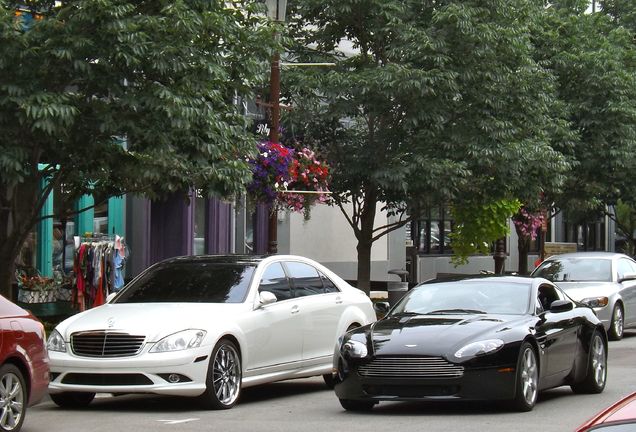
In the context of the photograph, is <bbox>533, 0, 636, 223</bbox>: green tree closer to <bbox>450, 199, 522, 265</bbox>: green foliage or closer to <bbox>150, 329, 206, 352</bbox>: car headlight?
<bbox>450, 199, 522, 265</bbox>: green foliage

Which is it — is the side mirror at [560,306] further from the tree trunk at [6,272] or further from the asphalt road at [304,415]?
the tree trunk at [6,272]

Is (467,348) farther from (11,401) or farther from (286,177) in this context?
(286,177)

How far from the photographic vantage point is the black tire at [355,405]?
1177 centimetres

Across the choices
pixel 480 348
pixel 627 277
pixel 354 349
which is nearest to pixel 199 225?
pixel 627 277

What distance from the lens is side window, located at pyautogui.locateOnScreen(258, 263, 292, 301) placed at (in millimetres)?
13238

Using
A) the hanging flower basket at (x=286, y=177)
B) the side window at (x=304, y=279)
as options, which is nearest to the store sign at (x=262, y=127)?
the hanging flower basket at (x=286, y=177)

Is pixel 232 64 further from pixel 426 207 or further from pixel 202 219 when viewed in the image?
pixel 202 219

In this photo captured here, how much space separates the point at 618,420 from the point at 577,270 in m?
19.6

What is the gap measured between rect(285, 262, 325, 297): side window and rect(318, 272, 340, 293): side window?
72mm

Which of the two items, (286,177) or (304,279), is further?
(286,177)

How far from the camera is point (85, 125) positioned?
14.9 meters

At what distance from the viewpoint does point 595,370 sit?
13336 mm

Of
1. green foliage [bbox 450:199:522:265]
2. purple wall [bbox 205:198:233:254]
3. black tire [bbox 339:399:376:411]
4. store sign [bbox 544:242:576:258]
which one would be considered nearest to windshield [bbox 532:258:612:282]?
green foliage [bbox 450:199:522:265]

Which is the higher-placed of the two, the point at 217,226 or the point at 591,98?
the point at 591,98
